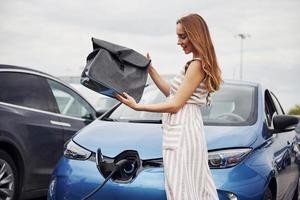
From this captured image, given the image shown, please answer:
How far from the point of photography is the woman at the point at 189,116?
314cm

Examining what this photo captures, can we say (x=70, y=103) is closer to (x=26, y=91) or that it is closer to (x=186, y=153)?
(x=26, y=91)

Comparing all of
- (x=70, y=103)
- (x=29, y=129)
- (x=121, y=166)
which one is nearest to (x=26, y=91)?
(x=29, y=129)

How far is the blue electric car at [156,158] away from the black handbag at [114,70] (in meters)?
0.70

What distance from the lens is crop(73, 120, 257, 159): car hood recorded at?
3.76 meters

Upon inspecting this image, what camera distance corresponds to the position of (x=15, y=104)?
5.52 m

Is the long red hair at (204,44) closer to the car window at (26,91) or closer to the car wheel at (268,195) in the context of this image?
the car wheel at (268,195)

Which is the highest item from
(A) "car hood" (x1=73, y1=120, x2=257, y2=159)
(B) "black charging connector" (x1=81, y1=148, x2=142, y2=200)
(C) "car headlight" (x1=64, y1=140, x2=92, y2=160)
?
(A) "car hood" (x1=73, y1=120, x2=257, y2=159)

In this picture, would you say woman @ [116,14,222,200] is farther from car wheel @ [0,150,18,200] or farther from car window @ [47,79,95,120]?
car window @ [47,79,95,120]

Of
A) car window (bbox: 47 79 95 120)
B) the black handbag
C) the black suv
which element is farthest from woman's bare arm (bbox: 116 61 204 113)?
car window (bbox: 47 79 95 120)

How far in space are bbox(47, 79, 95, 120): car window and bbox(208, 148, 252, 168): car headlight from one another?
2.88 meters

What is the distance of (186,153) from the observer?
3.16 metres

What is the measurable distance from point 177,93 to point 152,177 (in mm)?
720

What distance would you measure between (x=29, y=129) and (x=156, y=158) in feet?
7.54

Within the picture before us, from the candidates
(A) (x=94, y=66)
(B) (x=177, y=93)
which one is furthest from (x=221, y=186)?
(A) (x=94, y=66)
